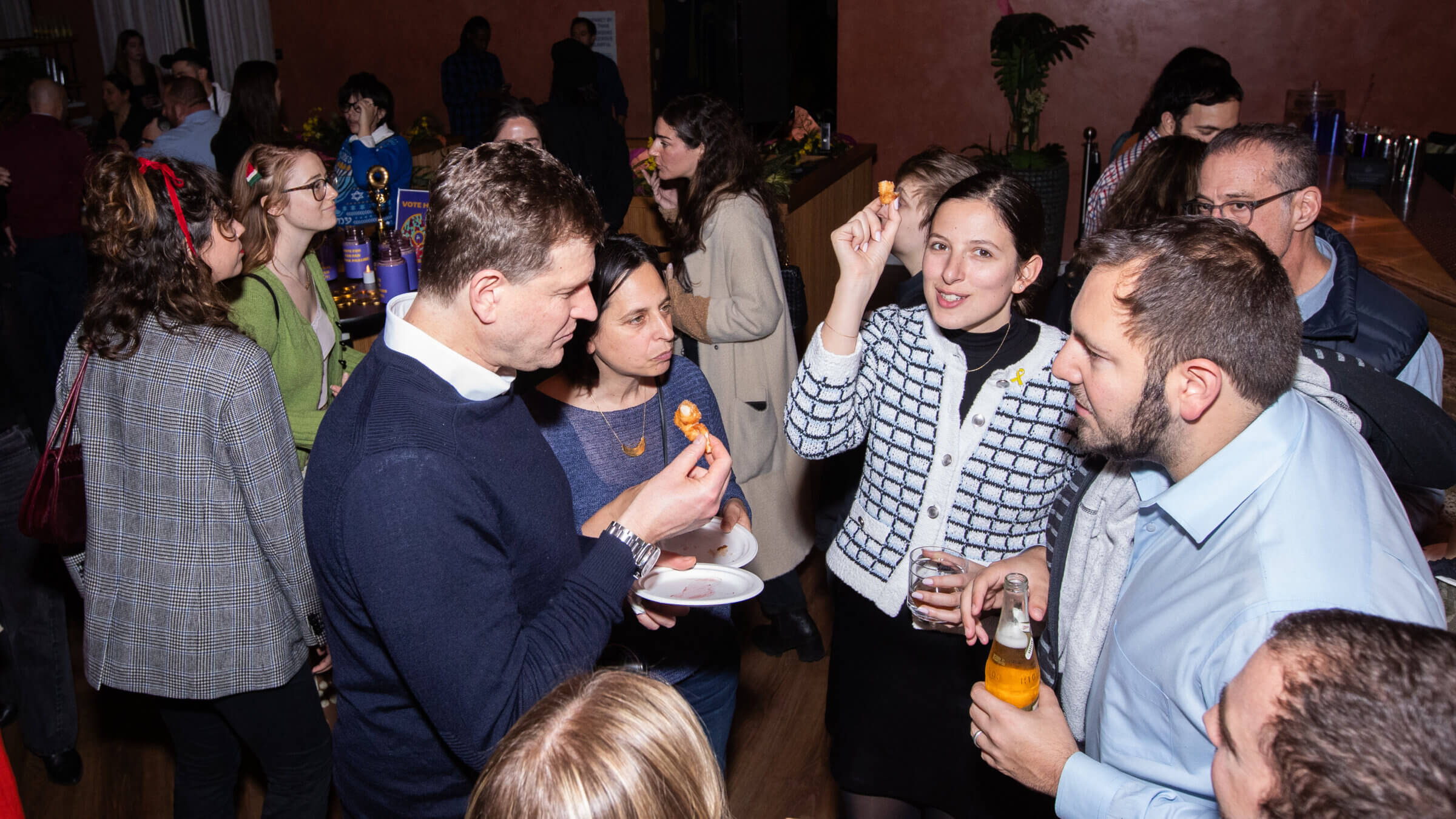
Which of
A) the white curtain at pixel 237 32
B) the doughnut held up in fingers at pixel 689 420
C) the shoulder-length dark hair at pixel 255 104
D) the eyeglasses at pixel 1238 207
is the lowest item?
the doughnut held up in fingers at pixel 689 420

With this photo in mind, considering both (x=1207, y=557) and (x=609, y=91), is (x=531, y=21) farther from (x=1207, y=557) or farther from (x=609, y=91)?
(x=1207, y=557)

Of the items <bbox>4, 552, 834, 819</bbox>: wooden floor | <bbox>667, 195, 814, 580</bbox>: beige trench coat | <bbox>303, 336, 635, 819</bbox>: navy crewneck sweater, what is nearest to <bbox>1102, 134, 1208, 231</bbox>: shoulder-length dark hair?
<bbox>667, 195, 814, 580</bbox>: beige trench coat

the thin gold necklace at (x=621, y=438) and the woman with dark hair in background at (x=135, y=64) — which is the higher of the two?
the woman with dark hair in background at (x=135, y=64)

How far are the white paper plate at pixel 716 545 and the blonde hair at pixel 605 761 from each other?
2.29 ft

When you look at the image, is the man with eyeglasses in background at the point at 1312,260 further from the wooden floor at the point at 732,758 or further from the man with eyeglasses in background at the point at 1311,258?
the wooden floor at the point at 732,758

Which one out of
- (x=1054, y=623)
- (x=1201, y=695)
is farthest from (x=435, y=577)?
(x=1054, y=623)

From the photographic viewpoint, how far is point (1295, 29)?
23.7ft

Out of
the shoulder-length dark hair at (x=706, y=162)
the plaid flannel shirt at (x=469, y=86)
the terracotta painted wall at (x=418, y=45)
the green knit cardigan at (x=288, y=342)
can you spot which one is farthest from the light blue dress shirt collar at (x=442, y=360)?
the terracotta painted wall at (x=418, y=45)

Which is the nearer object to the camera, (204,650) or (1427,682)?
(1427,682)

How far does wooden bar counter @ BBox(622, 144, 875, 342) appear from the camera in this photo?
4.97m

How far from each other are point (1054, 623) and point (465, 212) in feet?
3.82

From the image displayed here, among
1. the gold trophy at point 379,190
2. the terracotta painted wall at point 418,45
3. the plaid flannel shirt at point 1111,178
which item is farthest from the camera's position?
the terracotta painted wall at point 418,45

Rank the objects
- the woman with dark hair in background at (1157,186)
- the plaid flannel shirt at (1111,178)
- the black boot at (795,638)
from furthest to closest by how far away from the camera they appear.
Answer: the plaid flannel shirt at (1111,178)
the black boot at (795,638)
the woman with dark hair in background at (1157,186)

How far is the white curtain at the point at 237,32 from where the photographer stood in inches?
402
